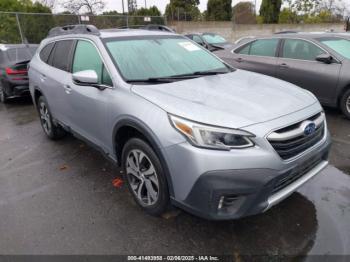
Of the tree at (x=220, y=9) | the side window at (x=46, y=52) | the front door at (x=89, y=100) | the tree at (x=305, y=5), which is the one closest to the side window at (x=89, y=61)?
the front door at (x=89, y=100)

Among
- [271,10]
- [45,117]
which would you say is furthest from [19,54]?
[271,10]

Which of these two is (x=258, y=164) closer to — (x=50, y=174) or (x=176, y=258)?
(x=176, y=258)

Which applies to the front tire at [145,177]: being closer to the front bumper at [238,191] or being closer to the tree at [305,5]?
the front bumper at [238,191]

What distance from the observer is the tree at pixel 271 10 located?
100ft

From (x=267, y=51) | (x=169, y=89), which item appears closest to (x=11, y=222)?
(x=169, y=89)

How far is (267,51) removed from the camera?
21.9ft

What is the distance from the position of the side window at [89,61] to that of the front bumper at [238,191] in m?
1.49

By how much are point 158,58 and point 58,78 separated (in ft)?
5.21

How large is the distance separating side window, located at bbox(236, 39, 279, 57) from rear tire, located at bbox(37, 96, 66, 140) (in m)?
4.48

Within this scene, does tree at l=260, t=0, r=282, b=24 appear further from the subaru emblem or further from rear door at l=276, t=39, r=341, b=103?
the subaru emblem

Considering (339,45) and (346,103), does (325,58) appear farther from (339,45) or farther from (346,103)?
(346,103)

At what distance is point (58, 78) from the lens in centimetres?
416

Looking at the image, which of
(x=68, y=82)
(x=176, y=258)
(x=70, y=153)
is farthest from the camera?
(x=70, y=153)

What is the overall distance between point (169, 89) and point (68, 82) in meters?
1.68
